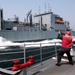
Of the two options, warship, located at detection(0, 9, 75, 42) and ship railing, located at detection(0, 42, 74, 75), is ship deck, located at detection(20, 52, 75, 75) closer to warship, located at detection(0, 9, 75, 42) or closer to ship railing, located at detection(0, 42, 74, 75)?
ship railing, located at detection(0, 42, 74, 75)

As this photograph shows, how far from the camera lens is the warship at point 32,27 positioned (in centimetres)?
5710

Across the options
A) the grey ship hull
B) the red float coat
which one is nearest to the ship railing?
the red float coat

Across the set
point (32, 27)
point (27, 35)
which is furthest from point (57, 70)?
point (32, 27)

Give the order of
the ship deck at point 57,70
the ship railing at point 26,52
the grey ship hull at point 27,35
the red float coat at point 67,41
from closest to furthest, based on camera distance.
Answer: the ship deck at point 57,70 < the ship railing at point 26,52 < the red float coat at point 67,41 < the grey ship hull at point 27,35

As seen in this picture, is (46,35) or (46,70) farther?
(46,35)

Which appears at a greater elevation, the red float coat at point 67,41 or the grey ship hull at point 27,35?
the red float coat at point 67,41

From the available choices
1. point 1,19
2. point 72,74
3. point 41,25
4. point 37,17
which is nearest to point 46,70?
point 72,74

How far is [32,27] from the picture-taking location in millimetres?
66812

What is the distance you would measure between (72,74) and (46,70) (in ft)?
3.96

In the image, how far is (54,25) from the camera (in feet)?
243

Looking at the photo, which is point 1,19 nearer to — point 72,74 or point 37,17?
point 37,17

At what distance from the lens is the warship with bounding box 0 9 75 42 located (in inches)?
2248

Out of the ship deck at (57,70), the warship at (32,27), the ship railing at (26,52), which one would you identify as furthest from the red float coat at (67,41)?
the warship at (32,27)

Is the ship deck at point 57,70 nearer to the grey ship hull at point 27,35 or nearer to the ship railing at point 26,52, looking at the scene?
the ship railing at point 26,52
